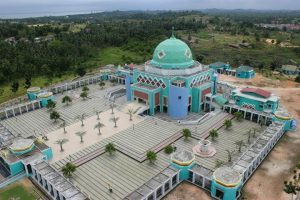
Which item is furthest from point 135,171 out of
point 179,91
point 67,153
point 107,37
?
point 107,37

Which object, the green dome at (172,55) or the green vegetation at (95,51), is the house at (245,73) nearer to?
the green vegetation at (95,51)

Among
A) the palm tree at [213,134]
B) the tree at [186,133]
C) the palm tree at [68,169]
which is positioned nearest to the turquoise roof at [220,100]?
the palm tree at [213,134]

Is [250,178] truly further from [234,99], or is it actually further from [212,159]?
[234,99]

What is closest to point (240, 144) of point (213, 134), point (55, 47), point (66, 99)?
point (213, 134)

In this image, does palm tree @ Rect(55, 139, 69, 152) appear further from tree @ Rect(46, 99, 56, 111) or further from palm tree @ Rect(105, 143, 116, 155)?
tree @ Rect(46, 99, 56, 111)

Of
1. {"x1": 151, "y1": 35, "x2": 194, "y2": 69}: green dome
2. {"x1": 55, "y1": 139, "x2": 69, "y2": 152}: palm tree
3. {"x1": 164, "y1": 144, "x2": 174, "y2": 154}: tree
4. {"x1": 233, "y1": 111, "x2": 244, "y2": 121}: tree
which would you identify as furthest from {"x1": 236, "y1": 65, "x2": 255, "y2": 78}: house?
{"x1": 55, "y1": 139, "x2": 69, "y2": 152}: palm tree

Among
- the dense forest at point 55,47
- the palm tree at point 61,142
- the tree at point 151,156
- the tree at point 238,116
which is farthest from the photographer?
the dense forest at point 55,47

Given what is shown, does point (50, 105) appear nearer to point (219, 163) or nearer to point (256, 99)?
point (219, 163)
